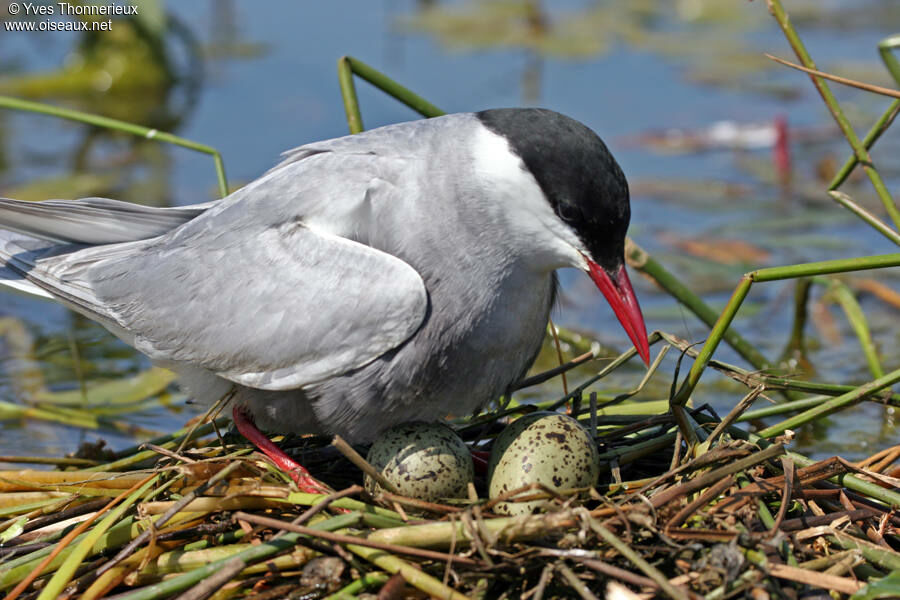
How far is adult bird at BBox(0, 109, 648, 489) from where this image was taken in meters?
3.55

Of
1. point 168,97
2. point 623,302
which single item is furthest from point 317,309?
point 168,97

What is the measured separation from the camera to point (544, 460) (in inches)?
134

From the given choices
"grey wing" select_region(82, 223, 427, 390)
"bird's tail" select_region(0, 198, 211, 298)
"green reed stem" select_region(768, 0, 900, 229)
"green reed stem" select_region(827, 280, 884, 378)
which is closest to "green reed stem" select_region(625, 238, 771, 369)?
"green reed stem" select_region(827, 280, 884, 378)

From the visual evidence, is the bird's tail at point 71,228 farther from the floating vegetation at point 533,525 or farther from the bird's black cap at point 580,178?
the bird's black cap at point 580,178

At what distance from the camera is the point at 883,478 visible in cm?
351

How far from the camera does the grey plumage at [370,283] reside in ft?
11.8

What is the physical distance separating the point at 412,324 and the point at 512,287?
1.25ft

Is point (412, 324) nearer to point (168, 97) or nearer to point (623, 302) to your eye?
point (623, 302)

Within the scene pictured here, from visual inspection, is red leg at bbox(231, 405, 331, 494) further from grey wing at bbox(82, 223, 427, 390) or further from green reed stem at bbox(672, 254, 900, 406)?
green reed stem at bbox(672, 254, 900, 406)

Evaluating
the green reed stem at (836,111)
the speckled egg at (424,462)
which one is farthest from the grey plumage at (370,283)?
the green reed stem at (836,111)

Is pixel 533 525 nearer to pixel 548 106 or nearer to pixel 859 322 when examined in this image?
pixel 859 322

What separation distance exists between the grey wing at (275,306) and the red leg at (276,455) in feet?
0.80

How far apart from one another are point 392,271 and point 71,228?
4.70ft

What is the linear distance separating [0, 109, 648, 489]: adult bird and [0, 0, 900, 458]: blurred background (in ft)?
5.09
